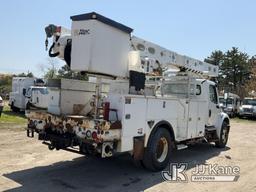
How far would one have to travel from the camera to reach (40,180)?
6.90m

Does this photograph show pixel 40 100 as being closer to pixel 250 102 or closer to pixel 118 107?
pixel 118 107

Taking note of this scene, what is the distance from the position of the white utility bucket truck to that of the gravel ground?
0.55m

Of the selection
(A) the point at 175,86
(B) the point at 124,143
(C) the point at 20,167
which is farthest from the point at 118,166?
(A) the point at 175,86

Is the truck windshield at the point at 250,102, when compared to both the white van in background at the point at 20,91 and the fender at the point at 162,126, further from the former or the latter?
the fender at the point at 162,126

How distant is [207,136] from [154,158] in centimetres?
408

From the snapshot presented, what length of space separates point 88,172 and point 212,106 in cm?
533

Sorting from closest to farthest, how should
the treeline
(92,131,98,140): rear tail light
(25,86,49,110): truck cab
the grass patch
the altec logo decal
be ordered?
(92,131,98,140): rear tail light → the altec logo decal → (25,86,49,110): truck cab → the grass patch → the treeline

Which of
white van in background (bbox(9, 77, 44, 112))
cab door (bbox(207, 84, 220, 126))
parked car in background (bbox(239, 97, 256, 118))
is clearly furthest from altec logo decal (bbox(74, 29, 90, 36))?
parked car in background (bbox(239, 97, 256, 118))

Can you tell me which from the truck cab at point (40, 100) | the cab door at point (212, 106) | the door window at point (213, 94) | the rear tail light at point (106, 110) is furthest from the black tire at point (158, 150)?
the door window at point (213, 94)

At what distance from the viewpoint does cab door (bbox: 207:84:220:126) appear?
11.3 m

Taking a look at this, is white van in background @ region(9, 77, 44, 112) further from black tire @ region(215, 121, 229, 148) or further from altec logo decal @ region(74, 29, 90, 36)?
altec logo decal @ region(74, 29, 90, 36)

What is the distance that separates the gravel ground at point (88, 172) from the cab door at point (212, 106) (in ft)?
3.89

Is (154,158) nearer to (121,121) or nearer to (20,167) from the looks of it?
(121,121)

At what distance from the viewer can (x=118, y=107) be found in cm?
690
